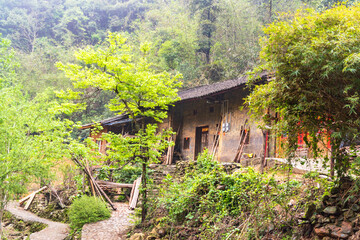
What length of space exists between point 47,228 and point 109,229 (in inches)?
178

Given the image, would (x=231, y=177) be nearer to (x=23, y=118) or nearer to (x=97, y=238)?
(x=97, y=238)

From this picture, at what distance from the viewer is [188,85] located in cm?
2467

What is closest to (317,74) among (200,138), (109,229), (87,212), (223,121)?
(109,229)

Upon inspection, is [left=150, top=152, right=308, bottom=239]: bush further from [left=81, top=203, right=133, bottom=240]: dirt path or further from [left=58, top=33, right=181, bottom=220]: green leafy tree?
[left=81, top=203, right=133, bottom=240]: dirt path

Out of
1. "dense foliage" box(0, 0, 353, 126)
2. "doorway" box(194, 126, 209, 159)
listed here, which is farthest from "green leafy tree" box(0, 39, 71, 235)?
"doorway" box(194, 126, 209, 159)

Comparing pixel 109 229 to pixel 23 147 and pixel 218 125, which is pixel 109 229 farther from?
pixel 218 125

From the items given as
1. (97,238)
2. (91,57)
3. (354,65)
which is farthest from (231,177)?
(91,57)

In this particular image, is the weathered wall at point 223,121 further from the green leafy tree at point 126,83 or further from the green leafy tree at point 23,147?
the green leafy tree at point 23,147

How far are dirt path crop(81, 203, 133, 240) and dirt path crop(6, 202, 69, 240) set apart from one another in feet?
6.81

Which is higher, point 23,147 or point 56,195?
point 23,147

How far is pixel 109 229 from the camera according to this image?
358 inches

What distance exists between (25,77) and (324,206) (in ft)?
115

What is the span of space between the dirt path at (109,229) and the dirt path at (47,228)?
2076 millimetres

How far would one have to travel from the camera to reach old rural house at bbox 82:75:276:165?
12812 mm
